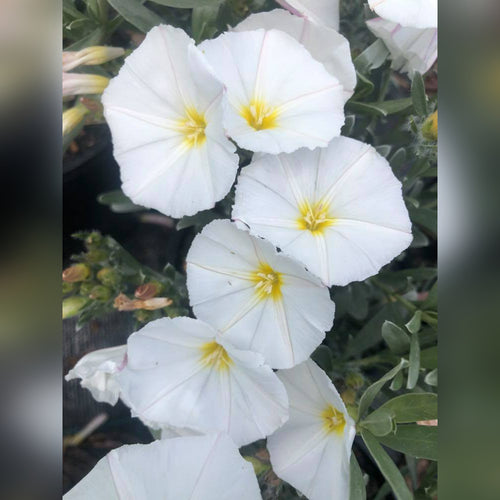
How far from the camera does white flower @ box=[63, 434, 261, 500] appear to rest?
0.50 meters

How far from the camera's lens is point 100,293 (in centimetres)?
61

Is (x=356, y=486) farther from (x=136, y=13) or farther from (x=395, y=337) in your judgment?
(x=136, y=13)

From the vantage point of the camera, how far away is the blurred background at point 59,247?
0.38 m

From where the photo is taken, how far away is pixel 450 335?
0.40 metres

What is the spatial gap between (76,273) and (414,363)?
13.6 inches

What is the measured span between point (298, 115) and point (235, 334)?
0.21 metres

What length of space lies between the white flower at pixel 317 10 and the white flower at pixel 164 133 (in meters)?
0.11

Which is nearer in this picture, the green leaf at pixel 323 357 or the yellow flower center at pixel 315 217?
the yellow flower center at pixel 315 217

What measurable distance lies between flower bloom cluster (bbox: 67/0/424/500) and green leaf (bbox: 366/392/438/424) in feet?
0.16

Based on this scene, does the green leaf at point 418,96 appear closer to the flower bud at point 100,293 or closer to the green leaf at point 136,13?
the green leaf at point 136,13

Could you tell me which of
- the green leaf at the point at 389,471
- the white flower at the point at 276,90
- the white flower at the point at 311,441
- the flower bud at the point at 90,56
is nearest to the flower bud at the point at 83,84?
the flower bud at the point at 90,56

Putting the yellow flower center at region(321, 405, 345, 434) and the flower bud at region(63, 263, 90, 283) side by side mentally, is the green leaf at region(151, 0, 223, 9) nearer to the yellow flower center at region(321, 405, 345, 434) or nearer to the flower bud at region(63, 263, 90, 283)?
the flower bud at region(63, 263, 90, 283)

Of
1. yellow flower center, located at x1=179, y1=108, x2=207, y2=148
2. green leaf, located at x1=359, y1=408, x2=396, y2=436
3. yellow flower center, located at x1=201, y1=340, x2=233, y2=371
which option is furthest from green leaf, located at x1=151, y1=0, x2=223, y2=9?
green leaf, located at x1=359, y1=408, x2=396, y2=436

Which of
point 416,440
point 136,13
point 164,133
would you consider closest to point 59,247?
point 164,133
